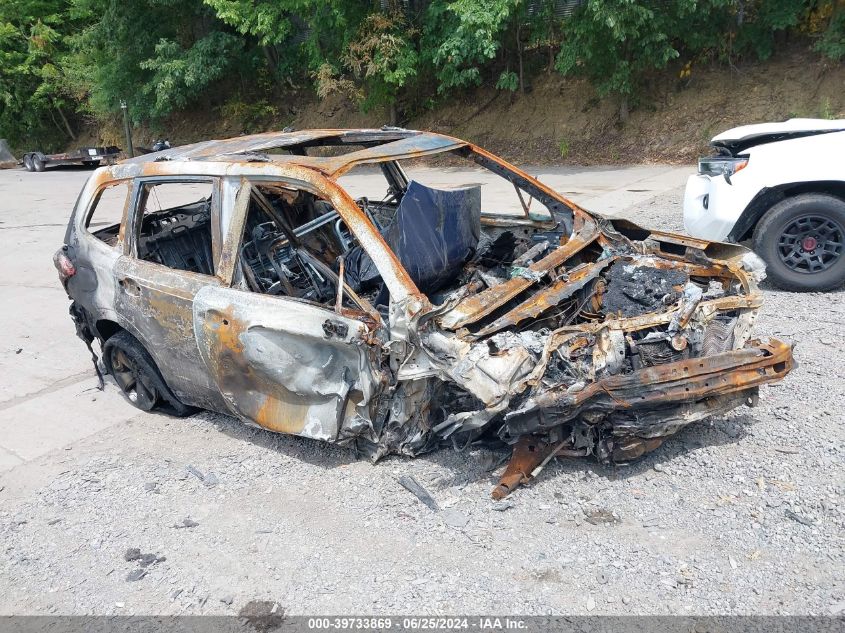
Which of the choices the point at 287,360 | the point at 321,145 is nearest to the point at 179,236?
the point at 321,145

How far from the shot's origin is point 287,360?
→ 11.7ft

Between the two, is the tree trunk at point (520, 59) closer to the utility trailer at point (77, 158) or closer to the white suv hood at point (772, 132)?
the white suv hood at point (772, 132)

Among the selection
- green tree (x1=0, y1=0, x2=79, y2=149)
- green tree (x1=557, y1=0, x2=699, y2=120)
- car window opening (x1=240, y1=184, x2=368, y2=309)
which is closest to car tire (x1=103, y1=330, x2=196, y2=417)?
car window opening (x1=240, y1=184, x2=368, y2=309)

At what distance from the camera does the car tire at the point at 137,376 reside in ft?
14.9

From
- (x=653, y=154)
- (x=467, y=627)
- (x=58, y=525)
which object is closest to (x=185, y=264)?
(x=58, y=525)

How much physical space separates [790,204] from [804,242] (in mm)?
361

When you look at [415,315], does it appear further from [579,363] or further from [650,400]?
[650,400]

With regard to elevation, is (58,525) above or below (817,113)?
below

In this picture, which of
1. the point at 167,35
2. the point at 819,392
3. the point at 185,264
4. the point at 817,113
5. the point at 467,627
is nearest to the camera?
the point at 467,627

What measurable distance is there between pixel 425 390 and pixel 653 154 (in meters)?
12.9

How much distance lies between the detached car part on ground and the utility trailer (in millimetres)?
20467

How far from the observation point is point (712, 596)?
8.82 feet

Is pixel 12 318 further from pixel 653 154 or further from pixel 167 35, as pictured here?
pixel 167 35

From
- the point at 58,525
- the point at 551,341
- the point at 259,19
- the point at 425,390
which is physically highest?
the point at 259,19
